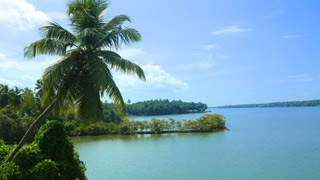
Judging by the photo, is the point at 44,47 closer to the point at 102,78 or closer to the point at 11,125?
the point at 102,78

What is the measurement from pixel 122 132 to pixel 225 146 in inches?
612

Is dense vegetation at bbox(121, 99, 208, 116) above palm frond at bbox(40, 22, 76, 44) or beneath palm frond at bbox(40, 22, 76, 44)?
beneath

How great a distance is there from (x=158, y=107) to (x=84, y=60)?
8780cm

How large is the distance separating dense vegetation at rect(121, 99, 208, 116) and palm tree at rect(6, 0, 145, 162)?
84.8 meters

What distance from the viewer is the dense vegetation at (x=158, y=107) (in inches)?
3617

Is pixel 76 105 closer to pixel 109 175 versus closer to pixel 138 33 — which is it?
pixel 138 33

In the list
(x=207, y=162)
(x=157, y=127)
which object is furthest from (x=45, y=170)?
(x=157, y=127)

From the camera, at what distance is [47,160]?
4672 mm

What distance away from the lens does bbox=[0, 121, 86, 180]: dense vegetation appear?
14.9 feet

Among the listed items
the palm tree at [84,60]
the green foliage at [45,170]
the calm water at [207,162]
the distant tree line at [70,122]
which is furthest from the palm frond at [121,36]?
the distant tree line at [70,122]

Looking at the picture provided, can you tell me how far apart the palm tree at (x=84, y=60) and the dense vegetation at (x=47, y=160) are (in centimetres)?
53

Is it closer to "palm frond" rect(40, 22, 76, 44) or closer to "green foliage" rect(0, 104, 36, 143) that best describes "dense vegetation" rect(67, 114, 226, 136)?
"green foliage" rect(0, 104, 36, 143)

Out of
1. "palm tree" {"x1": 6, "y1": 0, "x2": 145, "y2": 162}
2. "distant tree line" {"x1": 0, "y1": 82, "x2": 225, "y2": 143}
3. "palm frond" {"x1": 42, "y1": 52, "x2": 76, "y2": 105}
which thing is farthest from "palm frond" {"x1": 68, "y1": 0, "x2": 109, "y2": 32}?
"distant tree line" {"x1": 0, "y1": 82, "x2": 225, "y2": 143}

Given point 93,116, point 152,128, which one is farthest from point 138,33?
point 152,128
